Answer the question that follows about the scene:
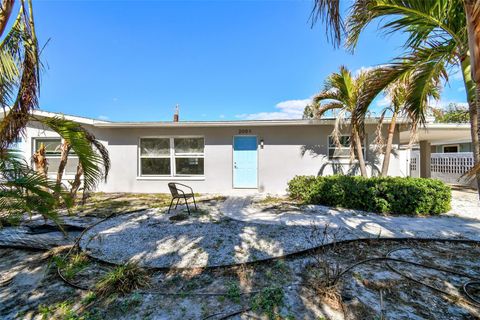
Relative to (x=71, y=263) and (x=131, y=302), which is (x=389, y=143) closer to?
(x=131, y=302)

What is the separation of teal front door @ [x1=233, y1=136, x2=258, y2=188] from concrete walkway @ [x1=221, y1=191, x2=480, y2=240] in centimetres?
244

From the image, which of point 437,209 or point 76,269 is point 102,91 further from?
point 437,209

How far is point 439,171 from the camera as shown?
13.0 meters

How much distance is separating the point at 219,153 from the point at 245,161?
3.36ft

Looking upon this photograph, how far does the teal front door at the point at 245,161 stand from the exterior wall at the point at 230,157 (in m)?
0.19

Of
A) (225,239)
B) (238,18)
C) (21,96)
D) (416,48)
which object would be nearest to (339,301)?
(225,239)

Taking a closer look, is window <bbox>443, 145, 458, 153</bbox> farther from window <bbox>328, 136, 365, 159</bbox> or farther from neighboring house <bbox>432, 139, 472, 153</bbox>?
window <bbox>328, 136, 365, 159</bbox>

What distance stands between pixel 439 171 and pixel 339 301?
14325 millimetres

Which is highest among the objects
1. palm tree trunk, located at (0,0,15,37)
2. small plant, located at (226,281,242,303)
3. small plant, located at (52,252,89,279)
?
palm tree trunk, located at (0,0,15,37)

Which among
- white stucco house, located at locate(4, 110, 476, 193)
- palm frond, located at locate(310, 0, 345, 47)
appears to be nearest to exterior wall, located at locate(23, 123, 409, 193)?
white stucco house, located at locate(4, 110, 476, 193)

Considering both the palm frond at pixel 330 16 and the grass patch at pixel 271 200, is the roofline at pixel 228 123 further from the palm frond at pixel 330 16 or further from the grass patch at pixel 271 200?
the palm frond at pixel 330 16

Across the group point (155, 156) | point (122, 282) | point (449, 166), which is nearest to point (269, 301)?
point (122, 282)

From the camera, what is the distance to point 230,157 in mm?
9188

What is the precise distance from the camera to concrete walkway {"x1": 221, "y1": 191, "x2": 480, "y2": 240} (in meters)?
4.45
